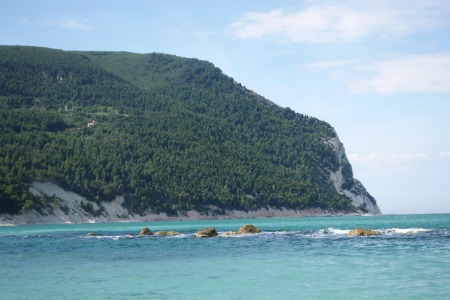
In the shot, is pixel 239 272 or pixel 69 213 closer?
pixel 239 272

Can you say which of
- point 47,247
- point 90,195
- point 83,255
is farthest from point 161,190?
point 83,255

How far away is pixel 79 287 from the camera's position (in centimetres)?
3131

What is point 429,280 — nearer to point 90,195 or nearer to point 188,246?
point 188,246

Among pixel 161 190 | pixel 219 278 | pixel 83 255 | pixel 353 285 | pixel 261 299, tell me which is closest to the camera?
pixel 261 299

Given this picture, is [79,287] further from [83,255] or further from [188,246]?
[188,246]

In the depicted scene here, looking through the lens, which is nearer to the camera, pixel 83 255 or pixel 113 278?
pixel 113 278

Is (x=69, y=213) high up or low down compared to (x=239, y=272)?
up

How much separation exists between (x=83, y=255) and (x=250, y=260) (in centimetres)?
1656

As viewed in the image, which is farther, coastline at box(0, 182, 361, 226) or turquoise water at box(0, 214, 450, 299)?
coastline at box(0, 182, 361, 226)

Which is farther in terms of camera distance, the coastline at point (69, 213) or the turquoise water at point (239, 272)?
the coastline at point (69, 213)

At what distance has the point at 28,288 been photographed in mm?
31594

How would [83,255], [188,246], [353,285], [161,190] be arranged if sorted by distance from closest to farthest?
1. [353,285]
2. [83,255]
3. [188,246]
4. [161,190]

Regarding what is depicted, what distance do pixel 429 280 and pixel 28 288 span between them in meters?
20.9

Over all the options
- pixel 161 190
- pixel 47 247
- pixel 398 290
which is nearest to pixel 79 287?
pixel 398 290
